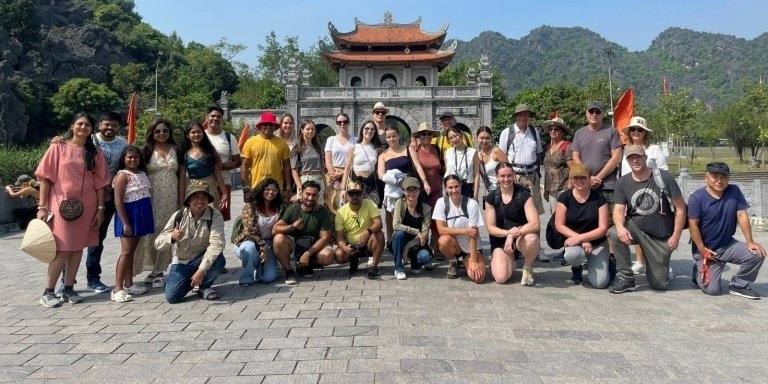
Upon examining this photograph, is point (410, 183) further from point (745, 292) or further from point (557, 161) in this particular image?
point (745, 292)

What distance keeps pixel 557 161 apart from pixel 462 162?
1.17 metres

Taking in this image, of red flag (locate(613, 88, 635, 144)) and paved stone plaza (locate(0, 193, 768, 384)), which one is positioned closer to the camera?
paved stone plaza (locate(0, 193, 768, 384))

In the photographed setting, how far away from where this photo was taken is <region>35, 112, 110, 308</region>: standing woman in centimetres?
458

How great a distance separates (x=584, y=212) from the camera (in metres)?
5.08

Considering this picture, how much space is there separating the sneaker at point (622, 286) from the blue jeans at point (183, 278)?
3.77 metres

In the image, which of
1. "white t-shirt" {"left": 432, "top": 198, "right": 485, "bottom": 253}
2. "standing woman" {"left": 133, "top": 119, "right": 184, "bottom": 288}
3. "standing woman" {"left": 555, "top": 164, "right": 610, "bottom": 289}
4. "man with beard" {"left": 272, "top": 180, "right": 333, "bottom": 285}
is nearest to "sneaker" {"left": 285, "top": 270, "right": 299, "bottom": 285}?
"man with beard" {"left": 272, "top": 180, "right": 333, "bottom": 285}

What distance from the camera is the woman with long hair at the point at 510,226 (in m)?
5.05

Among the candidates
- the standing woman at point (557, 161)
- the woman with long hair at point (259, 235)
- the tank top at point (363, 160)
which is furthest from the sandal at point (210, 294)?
the standing woman at point (557, 161)

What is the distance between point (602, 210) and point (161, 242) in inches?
168

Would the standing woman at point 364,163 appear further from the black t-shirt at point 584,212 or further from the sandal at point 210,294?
the black t-shirt at point 584,212

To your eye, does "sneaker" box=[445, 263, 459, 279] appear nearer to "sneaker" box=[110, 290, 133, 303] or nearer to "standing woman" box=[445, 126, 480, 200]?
"standing woman" box=[445, 126, 480, 200]

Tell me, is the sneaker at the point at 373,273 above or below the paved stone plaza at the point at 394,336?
above

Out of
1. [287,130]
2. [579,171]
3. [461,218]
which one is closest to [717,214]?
[579,171]

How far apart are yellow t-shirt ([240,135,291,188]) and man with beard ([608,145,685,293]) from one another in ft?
12.0
